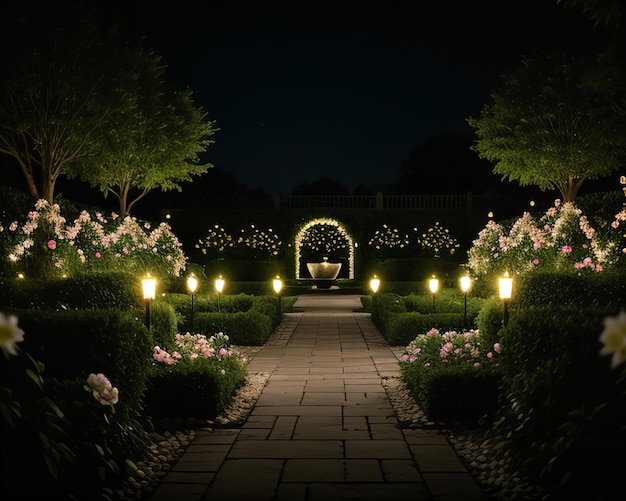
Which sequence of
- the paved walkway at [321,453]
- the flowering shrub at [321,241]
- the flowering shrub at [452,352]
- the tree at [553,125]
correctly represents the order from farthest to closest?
the flowering shrub at [321,241] < the tree at [553,125] < the flowering shrub at [452,352] < the paved walkway at [321,453]

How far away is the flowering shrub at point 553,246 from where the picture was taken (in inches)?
432

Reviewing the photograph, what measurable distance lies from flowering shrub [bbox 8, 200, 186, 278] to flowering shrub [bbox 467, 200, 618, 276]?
666 centimetres

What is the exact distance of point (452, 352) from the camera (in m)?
6.58

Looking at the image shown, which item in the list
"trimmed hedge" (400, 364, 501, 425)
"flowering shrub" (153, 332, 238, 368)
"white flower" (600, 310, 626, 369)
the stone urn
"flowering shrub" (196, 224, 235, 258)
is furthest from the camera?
"flowering shrub" (196, 224, 235, 258)

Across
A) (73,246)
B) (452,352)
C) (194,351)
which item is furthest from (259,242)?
(452,352)

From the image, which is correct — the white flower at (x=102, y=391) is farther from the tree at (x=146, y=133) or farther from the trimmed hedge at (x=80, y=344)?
the tree at (x=146, y=133)

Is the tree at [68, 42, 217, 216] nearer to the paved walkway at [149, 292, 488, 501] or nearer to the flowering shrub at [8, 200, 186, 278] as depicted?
the flowering shrub at [8, 200, 186, 278]

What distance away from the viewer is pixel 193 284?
10.0m

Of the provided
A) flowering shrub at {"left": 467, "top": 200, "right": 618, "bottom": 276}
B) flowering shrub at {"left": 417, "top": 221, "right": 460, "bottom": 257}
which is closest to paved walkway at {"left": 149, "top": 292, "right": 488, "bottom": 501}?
flowering shrub at {"left": 467, "top": 200, "right": 618, "bottom": 276}

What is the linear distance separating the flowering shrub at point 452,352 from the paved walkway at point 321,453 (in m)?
0.46

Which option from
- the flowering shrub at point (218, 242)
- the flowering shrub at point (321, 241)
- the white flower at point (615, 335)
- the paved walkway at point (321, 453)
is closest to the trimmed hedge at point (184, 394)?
the paved walkway at point (321, 453)

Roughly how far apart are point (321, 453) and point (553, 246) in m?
9.47

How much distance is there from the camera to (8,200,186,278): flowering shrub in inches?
438

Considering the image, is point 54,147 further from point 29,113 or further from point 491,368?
point 491,368
